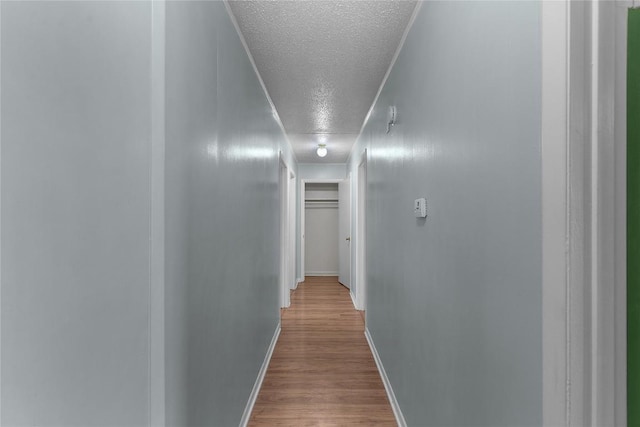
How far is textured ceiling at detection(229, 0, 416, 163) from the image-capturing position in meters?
1.74

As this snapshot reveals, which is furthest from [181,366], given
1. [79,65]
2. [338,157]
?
[338,157]

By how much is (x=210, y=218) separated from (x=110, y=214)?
0.58 m

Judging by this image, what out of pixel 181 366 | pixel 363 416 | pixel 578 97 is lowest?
pixel 363 416

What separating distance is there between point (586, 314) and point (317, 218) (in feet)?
22.2

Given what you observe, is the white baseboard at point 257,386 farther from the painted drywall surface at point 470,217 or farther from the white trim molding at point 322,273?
the white trim molding at point 322,273

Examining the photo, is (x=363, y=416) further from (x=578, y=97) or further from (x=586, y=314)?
(x=578, y=97)

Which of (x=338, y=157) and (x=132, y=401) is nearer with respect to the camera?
(x=132, y=401)

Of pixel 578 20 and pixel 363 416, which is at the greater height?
pixel 578 20

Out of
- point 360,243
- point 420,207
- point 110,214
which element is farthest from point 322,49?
point 360,243

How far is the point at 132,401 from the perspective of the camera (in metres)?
0.88

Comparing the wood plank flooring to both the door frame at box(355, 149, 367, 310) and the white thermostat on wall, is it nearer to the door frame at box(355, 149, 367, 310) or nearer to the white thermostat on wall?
the door frame at box(355, 149, 367, 310)

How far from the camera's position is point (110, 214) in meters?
0.81

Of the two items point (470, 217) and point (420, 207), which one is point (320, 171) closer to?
point (420, 207)

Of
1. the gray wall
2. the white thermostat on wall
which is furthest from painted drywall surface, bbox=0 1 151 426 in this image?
the white thermostat on wall
